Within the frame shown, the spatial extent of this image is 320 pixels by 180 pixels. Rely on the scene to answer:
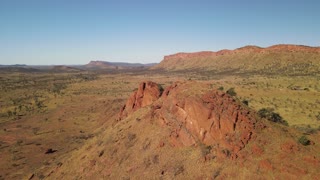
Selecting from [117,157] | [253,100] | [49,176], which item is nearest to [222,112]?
[117,157]

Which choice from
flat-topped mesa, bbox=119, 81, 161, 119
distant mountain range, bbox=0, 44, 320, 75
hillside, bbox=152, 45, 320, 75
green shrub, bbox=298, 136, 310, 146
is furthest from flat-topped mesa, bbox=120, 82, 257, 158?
hillside, bbox=152, 45, 320, 75

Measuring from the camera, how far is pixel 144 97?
3431 cm

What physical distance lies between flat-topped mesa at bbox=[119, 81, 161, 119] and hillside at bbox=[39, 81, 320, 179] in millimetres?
6979

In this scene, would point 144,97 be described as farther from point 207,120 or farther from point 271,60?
point 271,60


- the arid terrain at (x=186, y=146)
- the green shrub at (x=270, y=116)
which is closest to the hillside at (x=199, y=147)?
the arid terrain at (x=186, y=146)

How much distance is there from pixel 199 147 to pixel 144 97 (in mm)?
15210

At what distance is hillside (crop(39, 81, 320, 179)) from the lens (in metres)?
17.9

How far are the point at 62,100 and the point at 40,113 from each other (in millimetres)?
16977

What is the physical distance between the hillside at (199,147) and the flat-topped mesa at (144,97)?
6.98 m

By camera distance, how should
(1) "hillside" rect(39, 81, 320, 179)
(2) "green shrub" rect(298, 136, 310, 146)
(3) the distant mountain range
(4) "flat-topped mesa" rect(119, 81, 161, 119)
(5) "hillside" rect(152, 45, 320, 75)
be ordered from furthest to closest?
1. (5) "hillside" rect(152, 45, 320, 75)
2. (3) the distant mountain range
3. (4) "flat-topped mesa" rect(119, 81, 161, 119)
4. (2) "green shrub" rect(298, 136, 310, 146)
5. (1) "hillside" rect(39, 81, 320, 179)

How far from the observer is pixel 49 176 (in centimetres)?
2567

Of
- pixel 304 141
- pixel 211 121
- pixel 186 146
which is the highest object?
A: pixel 211 121

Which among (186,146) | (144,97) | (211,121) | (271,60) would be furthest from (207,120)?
(271,60)

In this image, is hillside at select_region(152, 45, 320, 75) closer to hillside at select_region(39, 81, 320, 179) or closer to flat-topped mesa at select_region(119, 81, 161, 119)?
flat-topped mesa at select_region(119, 81, 161, 119)
